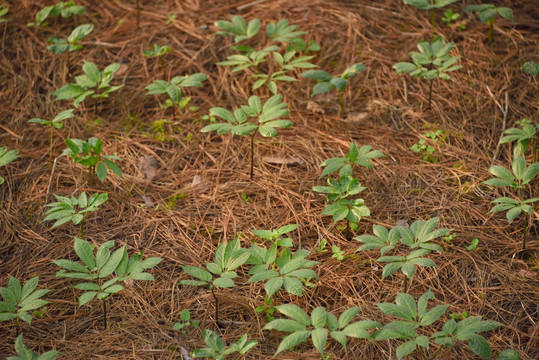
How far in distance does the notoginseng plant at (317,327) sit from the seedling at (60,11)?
2566 mm

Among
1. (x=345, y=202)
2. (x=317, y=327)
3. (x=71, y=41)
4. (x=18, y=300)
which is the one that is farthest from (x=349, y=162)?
(x=71, y=41)

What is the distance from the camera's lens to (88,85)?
10.6 feet

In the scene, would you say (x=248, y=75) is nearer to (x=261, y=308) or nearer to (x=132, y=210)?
(x=132, y=210)

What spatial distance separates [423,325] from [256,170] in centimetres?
129

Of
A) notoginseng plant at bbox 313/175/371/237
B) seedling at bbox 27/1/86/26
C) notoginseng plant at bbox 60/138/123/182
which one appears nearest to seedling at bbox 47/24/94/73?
seedling at bbox 27/1/86/26

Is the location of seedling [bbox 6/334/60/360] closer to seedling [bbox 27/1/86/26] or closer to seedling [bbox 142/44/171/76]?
seedling [bbox 142/44/171/76]

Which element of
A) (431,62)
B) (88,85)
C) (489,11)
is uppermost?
(489,11)

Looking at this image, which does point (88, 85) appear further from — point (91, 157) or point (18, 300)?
point (18, 300)

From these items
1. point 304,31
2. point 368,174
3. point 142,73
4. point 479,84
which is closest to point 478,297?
point 368,174

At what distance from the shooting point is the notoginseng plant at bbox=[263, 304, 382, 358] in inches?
76.0

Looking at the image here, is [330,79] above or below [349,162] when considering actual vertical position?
Result: above

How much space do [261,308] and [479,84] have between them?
6.54 feet

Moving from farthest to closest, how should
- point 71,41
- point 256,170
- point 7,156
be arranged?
point 71,41 → point 256,170 → point 7,156

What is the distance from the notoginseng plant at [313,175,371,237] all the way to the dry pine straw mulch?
0.13 meters
